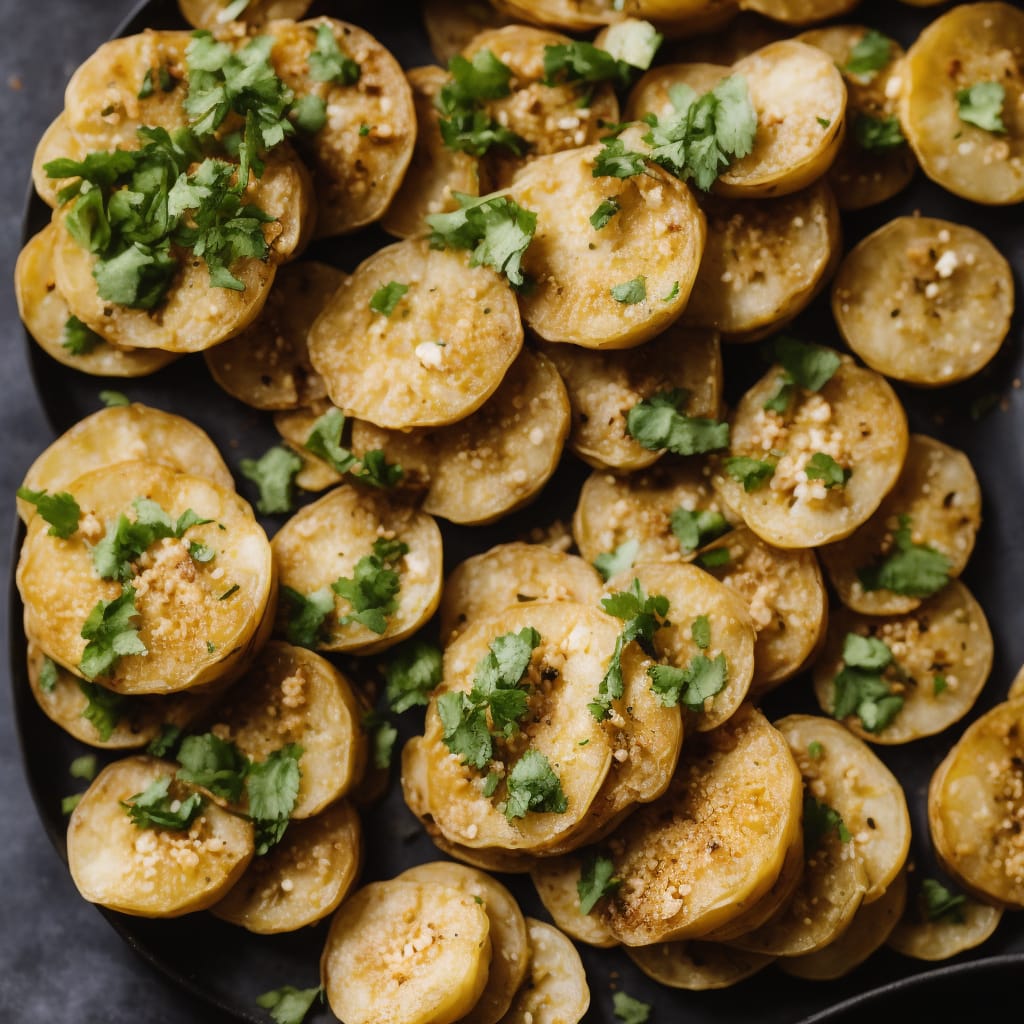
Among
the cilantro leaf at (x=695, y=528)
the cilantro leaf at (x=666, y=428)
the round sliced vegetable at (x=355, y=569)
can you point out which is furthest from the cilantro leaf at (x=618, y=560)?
the round sliced vegetable at (x=355, y=569)

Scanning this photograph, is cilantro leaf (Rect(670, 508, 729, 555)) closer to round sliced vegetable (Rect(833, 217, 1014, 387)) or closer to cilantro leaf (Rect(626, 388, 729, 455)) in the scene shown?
cilantro leaf (Rect(626, 388, 729, 455))

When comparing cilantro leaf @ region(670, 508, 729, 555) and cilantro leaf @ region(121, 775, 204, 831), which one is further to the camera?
cilantro leaf @ region(670, 508, 729, 555)

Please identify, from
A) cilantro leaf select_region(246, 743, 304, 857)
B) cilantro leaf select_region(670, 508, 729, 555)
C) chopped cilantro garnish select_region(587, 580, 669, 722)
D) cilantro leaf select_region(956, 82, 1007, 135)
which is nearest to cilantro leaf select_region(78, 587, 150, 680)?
cilantro leaf select_region(246, 743, 304, 857)

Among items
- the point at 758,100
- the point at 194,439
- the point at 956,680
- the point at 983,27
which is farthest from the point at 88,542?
the point at 983,27

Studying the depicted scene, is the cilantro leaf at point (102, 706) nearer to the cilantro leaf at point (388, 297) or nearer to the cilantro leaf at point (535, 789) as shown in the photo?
the cilantro leaf at point (535, 789)

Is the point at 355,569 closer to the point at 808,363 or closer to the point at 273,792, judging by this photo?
the point at 273,792

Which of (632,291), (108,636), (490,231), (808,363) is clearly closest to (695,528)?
(808,363)
